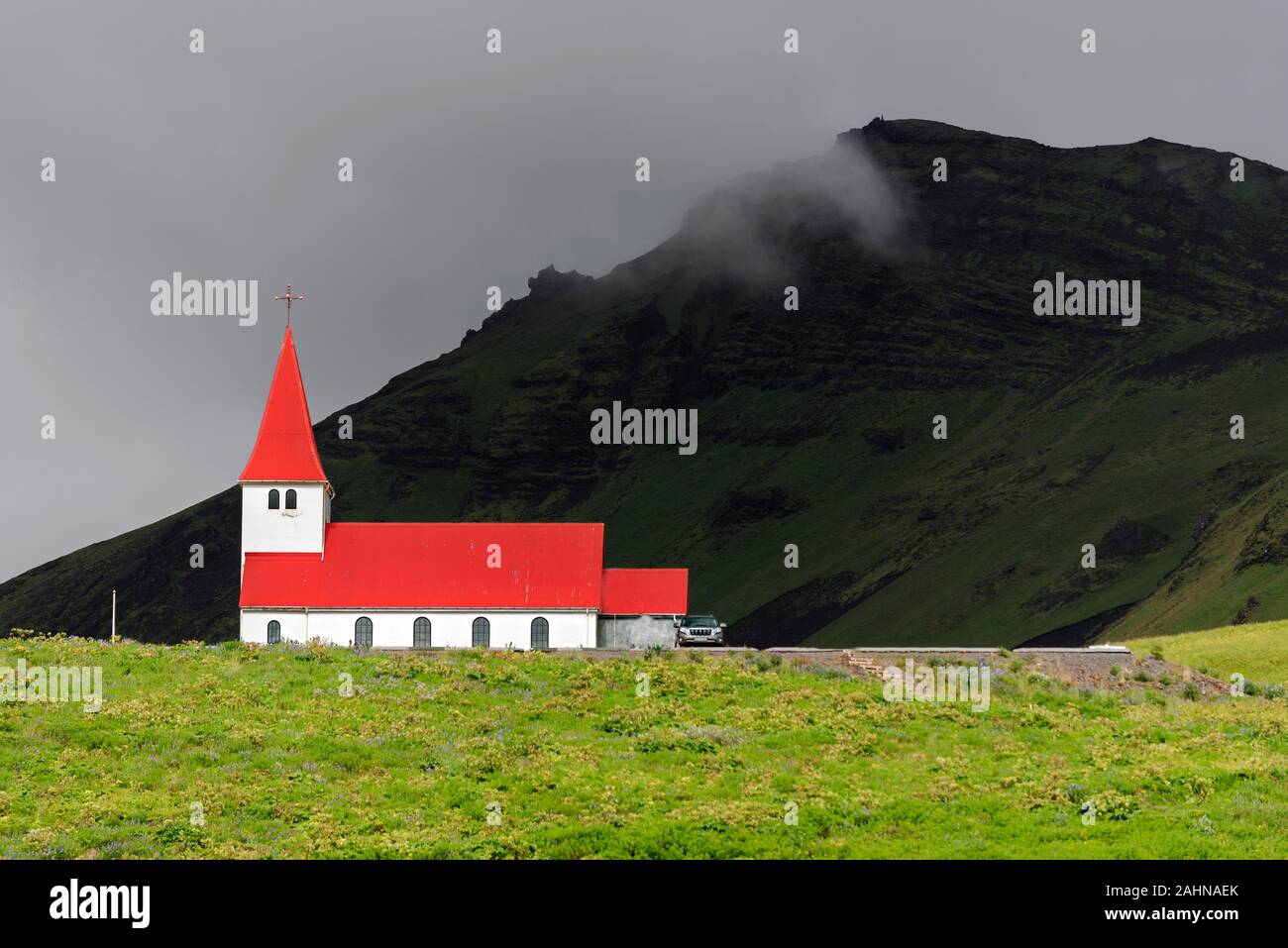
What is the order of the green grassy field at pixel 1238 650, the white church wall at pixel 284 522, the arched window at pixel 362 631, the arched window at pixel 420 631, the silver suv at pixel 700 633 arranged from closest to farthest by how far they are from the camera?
the silver suv at pixel 700 633, the green grassy field at pixel 1238 650, the arched window at pixel 420 631, the arched window at pixel 362 631, the white church wall at pixel 284 522

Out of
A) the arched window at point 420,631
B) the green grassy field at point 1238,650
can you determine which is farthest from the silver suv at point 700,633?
the green grassy field at point 1238,650

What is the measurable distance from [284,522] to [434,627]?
34.5 ft

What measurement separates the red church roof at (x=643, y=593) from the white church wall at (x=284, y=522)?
602 inches

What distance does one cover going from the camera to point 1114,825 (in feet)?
90.3

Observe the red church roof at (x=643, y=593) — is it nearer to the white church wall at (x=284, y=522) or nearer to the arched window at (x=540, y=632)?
the arched window at (x=540, y=632)

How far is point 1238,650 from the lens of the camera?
7200 cm

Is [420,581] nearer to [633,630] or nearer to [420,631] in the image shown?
[420,631]

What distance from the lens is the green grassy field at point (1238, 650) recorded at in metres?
68.2

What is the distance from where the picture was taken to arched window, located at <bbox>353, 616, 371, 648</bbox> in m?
77.6

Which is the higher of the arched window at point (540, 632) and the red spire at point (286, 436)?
the red spire at point (286, 436)

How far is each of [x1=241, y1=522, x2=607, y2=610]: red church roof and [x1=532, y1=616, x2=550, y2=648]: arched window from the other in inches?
33.9

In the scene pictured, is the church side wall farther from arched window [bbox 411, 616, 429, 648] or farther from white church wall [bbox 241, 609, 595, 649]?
arched window [bbox 411, 616, 429, 648]
